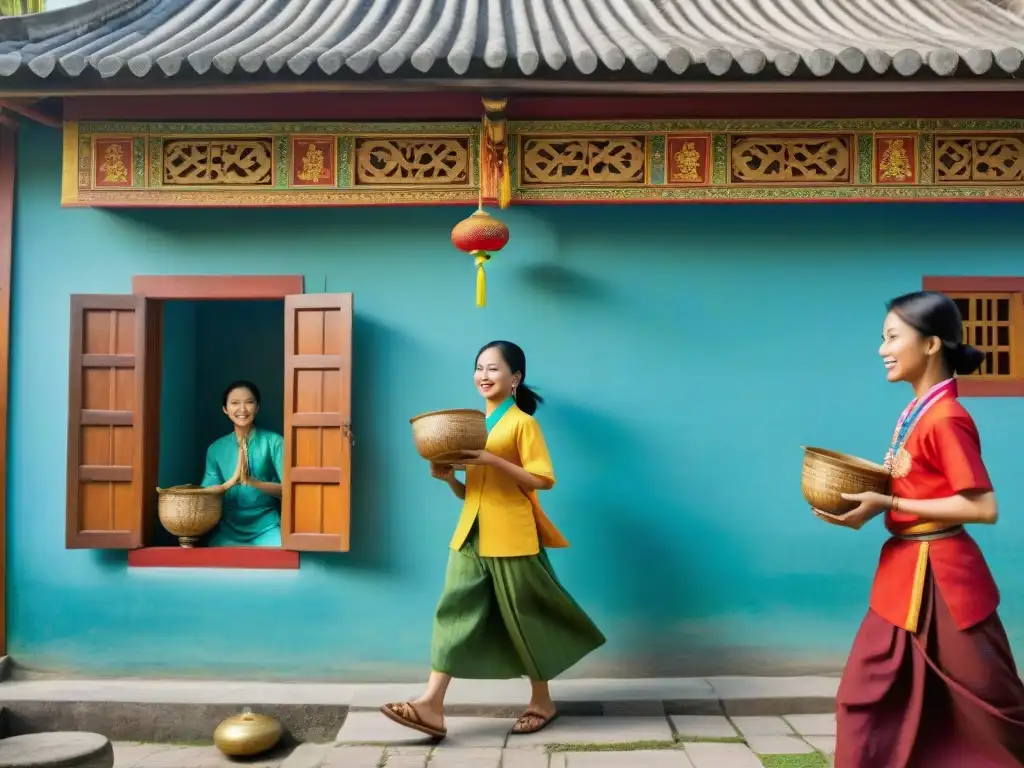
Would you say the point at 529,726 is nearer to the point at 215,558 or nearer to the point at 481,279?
the point at 215,558

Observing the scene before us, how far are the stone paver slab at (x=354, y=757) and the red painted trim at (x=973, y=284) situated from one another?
3.74 metres

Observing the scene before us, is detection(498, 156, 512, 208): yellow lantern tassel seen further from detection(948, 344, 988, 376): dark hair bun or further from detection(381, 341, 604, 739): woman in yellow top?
detection(948, 344, 988, 376): dark hair bun

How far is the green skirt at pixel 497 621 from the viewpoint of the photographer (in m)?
4.09

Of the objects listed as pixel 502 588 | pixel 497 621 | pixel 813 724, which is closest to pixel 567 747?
pixel 497 621

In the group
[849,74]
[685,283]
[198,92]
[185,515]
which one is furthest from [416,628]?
[849,74]

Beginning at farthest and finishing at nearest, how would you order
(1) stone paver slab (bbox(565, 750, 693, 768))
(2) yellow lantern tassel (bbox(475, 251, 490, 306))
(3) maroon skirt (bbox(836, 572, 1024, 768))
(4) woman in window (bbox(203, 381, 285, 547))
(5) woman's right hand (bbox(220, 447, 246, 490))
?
(4) woman in window (bbox(203, 381, 285, 547)), (5) woman's right hand (bbox(220, 447, 246, 490)), (2) yellow lantern tassel (bbox(475, 251, 490, 306)), (1) stone paver slab (bbox(565, 750, 693, 768)), (3) maroon skirt (bbox(836, 572, 1024, 768))

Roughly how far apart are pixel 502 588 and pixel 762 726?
1.47 meters

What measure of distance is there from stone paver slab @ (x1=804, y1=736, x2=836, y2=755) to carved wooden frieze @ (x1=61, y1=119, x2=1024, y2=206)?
2748 mm

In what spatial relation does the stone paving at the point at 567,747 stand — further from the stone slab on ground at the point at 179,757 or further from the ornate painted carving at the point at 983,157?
the ornate painted carving at the point at 983,157

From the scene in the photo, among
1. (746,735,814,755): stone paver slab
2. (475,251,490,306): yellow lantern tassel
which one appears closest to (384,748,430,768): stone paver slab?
(746,735,814,755): stone paver slab

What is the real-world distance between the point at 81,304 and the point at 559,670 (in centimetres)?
318

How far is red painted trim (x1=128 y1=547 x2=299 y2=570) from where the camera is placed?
4.90 metres

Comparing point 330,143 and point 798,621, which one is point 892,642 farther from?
point 330,143

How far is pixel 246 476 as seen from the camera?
18.0 ft
